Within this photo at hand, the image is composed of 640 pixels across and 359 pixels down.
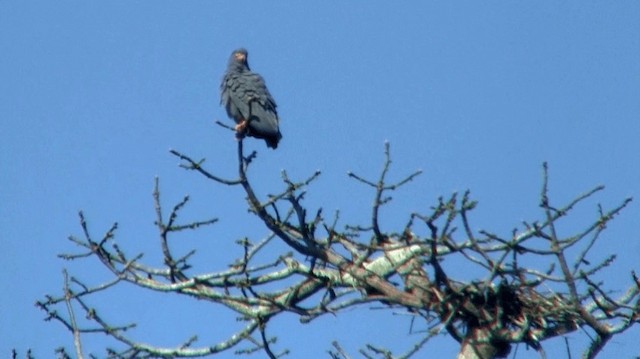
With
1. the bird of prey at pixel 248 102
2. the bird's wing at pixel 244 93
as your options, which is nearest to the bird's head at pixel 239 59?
the bird of prey at pixel 248 102

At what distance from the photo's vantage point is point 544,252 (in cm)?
627

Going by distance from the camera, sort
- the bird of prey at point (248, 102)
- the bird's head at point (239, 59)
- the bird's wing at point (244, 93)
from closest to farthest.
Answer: the bird of prey at point (248, 102), the bird's wing at point (244, 93), the bird's head at point (239, 59)

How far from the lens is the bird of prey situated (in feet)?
32.4

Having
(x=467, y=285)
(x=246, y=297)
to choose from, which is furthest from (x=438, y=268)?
(x=246, y=297)

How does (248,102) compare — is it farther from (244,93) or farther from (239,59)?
(239,59)

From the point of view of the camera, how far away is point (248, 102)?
381 inches

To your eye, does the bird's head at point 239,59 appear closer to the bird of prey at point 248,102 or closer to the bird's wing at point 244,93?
the bird of prey at point 248,102

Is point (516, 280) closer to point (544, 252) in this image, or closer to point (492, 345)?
point (492, 345)

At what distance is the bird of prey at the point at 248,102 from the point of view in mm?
9891

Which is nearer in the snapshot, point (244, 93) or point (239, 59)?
point (244, 93)

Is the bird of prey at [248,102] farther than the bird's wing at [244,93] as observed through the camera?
No

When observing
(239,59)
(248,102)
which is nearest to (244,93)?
(248,102)

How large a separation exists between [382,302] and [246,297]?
865mm

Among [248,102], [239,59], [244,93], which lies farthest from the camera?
[239,59]
